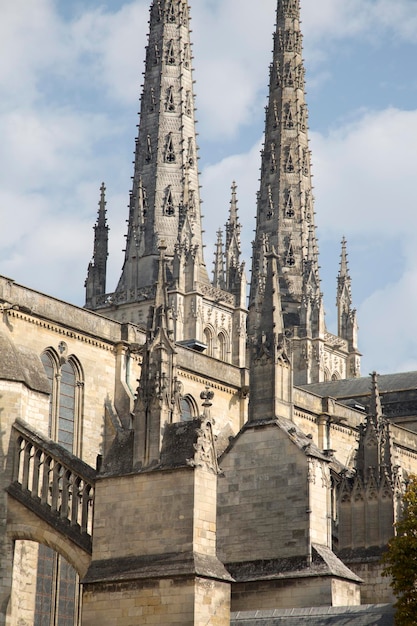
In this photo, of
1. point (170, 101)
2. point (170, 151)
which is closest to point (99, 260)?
point (170, 151)

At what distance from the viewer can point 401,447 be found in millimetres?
54031

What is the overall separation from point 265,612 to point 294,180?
6933 cm

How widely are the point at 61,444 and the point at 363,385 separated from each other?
30938mm

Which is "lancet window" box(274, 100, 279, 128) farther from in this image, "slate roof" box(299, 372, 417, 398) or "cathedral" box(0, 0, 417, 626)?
"cathedral" box(0, 0, 417, 626)

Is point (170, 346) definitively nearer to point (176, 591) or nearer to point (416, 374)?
point (176, 591)

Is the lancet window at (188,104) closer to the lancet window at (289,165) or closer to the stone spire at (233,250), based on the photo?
the stone spire at (233,250)

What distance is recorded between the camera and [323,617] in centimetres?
3083

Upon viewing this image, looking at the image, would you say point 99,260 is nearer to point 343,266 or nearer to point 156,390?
point 343,266

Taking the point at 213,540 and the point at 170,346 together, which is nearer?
the point at 213,540

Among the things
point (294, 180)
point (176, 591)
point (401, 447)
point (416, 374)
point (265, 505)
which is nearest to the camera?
point (176, 591)

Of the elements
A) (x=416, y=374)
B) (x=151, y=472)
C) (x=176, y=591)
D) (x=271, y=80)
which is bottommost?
(x=176, y=591)

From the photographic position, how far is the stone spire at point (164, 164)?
8944 cm

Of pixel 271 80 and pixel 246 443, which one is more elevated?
pixel 271 80

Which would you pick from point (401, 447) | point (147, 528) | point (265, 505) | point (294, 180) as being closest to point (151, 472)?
point (147, 528)
